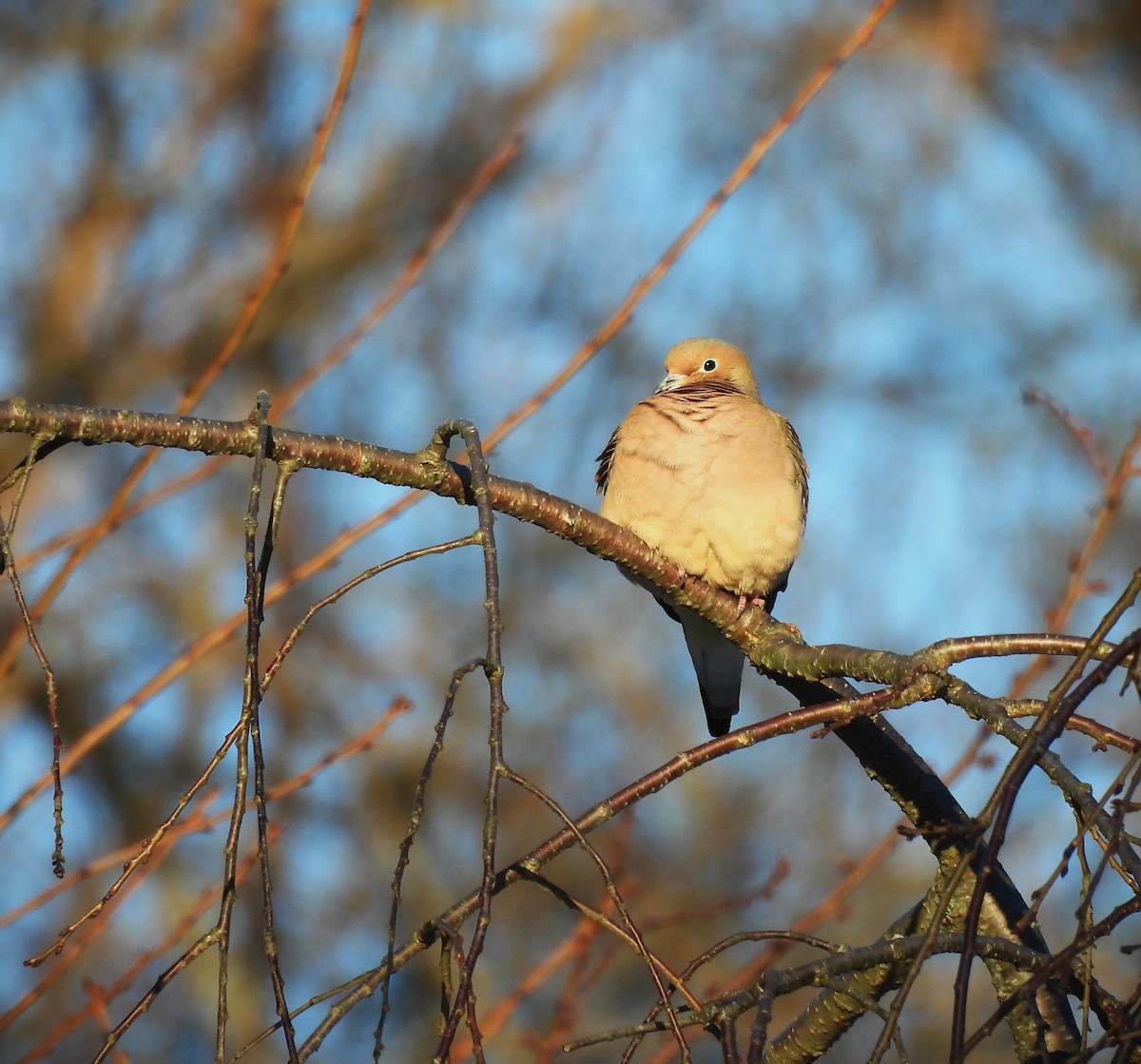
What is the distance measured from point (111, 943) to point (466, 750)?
7.73 ft

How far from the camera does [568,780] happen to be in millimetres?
8922

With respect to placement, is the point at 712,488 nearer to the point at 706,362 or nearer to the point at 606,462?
the point at 606,462

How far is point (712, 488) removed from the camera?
3820 mm

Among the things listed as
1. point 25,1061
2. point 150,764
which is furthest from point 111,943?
point 25,1061

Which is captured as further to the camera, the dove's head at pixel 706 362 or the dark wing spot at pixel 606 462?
the dove's head at pixel 706 362

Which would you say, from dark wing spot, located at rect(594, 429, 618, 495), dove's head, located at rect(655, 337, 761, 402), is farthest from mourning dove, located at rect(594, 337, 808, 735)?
dove's head, located at rect(655, 337, 761, 402)

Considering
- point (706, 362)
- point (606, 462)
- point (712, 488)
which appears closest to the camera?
point (712, 488)

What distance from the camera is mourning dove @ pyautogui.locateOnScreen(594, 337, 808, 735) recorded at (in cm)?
382

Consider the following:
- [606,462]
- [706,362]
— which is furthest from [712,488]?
[706,362]

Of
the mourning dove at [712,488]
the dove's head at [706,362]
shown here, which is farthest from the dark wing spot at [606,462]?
the dove's head at [706,362]

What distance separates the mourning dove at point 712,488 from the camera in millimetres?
3820

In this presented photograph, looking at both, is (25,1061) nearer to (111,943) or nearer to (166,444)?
(166,444)

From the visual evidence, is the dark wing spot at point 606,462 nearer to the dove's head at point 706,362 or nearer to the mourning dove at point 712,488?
the mourning dove at point 712,488

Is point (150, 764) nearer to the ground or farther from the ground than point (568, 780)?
nearer to the ground
